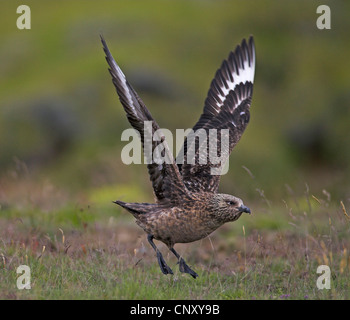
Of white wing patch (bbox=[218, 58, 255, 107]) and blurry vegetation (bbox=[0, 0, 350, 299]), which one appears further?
white wing patch (bbox=[218, 58, 255, 107])

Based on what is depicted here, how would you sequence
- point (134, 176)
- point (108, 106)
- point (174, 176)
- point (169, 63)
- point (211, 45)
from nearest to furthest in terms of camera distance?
point (174, 176) → point (134, 176) → point (108, 106) → point (169, 63) → point (211, 45)

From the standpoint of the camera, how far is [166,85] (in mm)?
16875

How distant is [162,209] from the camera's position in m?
6.23

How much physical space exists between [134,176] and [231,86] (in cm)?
492

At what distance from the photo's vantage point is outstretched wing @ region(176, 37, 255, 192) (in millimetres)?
6954

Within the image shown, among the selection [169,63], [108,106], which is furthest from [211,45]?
[108,106]

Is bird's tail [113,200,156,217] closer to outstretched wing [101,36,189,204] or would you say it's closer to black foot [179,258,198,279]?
outstretched wing [101,36,189,204]

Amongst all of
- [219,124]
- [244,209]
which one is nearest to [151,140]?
[244,209]

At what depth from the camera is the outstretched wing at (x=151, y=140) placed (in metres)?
5.41

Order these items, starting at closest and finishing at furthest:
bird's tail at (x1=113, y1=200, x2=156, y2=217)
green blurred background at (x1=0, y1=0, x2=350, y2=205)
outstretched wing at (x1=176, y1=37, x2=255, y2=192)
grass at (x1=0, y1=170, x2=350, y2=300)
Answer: grass at (x1=0, y1=170, x2=350, y2=300) → bird's tail at (x1=113, y1=200, x2=156, y2=217) → outstretched wing at (x1=176, y1=37, x2=255, y2=192) → green blurred background at (x1=0, y1=0, x2=350, y2=205)

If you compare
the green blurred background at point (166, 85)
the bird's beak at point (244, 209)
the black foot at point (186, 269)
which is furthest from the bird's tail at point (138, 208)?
the green blurred background at point (166, 85)

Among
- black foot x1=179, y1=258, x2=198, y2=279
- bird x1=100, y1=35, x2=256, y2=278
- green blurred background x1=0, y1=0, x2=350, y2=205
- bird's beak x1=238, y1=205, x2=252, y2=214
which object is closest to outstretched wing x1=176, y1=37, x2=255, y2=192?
bird x1=100, y1=35, x2=256, y2=278

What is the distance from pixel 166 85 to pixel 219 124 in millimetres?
9390
